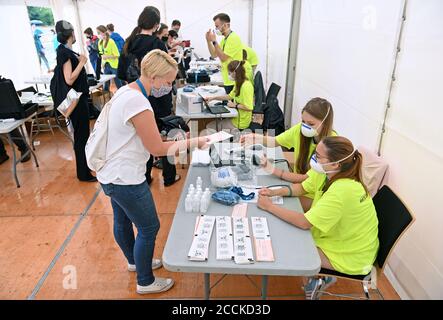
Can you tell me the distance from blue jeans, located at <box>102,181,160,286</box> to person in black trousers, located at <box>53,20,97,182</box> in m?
1.58

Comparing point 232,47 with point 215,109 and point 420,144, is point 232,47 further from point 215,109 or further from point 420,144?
point 420,144

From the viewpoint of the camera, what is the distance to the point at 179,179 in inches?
136

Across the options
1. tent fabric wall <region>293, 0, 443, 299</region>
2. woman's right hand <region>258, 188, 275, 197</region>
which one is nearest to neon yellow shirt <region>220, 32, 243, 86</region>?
tent fabric wall <region>293, 0, 443, 299</region>

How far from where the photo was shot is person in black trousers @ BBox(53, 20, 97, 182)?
8.99 ft

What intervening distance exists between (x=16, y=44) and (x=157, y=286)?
5678mm

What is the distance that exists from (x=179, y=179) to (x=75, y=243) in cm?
127

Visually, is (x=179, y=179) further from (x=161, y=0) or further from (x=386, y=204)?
(x=161, y=0)

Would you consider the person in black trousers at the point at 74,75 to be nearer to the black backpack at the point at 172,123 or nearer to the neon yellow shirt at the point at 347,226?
the black backpack at the point at 172,123

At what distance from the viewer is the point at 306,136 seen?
200cm

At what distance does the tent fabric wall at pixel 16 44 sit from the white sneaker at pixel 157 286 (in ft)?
16.1

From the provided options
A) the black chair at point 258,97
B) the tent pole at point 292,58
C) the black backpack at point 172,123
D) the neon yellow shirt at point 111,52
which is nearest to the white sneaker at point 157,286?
the black backpack at point 172,123

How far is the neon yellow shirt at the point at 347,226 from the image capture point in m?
1.41

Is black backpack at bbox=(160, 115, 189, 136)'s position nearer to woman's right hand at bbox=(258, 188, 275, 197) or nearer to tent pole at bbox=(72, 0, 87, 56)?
woman's right hand at bbox=(258, 188, 275, 197)

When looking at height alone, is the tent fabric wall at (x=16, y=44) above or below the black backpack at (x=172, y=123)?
above
